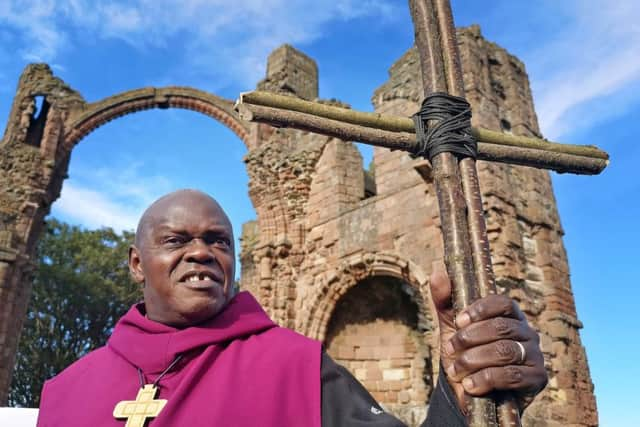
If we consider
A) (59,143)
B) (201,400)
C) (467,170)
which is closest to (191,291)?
(201,400)

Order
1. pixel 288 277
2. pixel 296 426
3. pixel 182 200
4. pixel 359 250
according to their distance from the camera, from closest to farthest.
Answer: pixel 296 426, pixel 182 200, pixel 359 250, pixel 288 277

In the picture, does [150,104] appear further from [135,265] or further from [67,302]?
[135,265]

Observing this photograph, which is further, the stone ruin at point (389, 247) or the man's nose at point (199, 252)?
the stone ruin at point (389, 247)

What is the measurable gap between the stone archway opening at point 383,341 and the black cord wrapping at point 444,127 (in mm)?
8070

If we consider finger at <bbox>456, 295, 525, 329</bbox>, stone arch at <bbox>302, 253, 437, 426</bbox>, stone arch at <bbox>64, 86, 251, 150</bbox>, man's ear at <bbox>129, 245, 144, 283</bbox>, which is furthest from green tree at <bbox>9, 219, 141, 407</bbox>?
finger at <bbox>456, 295, 525, 329</bbox>

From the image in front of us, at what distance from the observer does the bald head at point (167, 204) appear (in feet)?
7.11

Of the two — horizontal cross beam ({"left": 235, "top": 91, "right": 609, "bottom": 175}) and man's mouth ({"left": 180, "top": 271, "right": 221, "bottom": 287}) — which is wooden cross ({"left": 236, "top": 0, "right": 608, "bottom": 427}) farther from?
man's mouth ({"left": 180, "top": 271, "right": 221, "bottom": 287})

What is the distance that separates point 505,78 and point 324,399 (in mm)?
9238

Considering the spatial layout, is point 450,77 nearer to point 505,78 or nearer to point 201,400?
point 201,400

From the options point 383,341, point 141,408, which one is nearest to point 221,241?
point 141,408

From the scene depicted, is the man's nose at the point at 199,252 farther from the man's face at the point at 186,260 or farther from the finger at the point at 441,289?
the finger at the point at 441,289

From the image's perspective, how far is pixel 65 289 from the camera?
22438mm

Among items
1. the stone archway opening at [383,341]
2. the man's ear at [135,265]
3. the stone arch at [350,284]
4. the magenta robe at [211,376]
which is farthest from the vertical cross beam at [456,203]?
the stone archway opening at [383,341]

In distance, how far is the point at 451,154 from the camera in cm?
174
